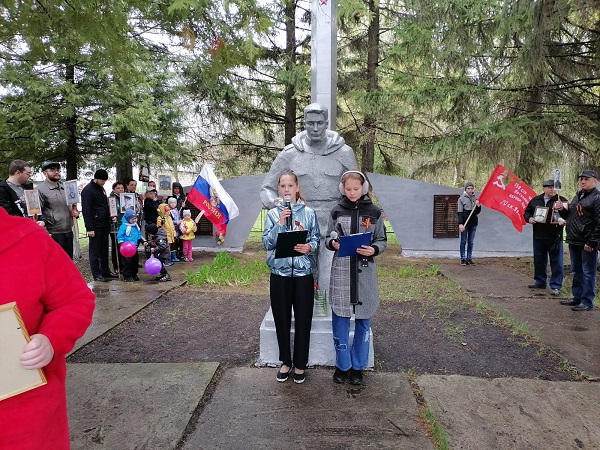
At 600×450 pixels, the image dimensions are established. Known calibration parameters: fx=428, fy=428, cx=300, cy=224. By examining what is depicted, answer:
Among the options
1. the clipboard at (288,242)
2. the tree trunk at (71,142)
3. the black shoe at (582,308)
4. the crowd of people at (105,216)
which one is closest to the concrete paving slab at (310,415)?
the clipboard at (288,242)

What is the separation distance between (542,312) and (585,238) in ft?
4.09

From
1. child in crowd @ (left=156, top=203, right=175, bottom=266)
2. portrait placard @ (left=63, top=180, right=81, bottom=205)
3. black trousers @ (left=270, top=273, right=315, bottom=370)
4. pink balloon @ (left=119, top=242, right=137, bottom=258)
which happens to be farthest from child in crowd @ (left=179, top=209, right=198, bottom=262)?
black trousers @ (left=270, top=273, right=315, bottom=370)

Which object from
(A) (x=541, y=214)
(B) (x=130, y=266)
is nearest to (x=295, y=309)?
(B) (x=130, y=266)

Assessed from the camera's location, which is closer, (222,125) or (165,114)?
(165,114)

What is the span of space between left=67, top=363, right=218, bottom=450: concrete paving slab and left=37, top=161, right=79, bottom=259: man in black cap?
11.3ft

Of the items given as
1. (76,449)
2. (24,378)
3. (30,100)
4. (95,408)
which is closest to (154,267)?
(95,408)

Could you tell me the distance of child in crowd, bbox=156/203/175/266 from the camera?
9299 mm

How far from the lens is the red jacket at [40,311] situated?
150cm

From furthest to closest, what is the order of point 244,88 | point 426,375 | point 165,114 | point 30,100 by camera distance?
point 244,88, point 165,114, point 30,100, point 426,375

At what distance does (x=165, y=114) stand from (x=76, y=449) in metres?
10.5

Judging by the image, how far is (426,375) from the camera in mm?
3830

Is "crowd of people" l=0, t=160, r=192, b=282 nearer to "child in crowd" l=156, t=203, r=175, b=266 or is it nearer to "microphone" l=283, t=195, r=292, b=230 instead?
"child in crowd" l=156, t=203, r=175, b=266

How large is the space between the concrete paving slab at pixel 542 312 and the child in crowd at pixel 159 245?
219 inches

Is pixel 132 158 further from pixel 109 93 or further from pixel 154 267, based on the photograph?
pixel 154 267
